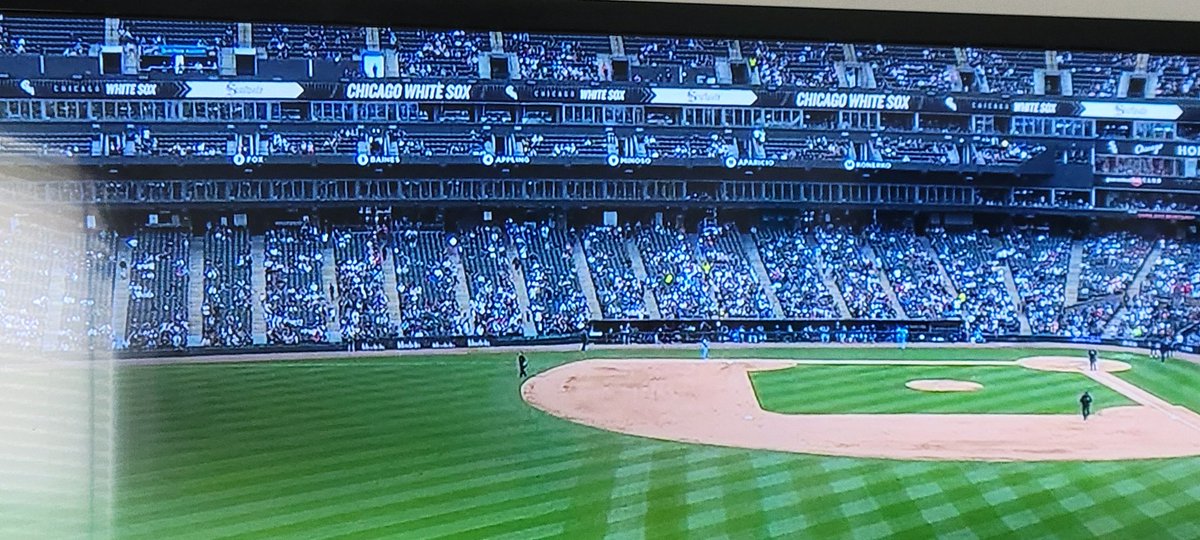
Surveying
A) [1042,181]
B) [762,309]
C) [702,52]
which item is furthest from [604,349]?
[1042,181]

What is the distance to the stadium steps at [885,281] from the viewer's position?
8.77 feet

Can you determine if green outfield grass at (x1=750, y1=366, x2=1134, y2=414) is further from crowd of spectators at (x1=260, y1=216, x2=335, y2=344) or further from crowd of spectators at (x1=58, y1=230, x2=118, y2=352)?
crowd of spectators at (x1=58, y1=230, x2=118, y2=352)

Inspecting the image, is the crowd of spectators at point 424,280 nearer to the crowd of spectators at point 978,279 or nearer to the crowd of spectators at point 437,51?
the crowd of spectators at point 437,51

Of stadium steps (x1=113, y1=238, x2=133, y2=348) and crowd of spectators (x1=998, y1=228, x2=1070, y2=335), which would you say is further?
crowd of spectators (x1=998, y1=228, x2=1070, y2=335)

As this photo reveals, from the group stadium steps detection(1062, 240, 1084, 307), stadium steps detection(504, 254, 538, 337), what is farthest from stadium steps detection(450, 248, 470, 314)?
stadium steps detection(1062, 240, 1084, 307)

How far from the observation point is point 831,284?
2.68m

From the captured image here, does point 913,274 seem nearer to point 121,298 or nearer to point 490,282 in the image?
point 490,282

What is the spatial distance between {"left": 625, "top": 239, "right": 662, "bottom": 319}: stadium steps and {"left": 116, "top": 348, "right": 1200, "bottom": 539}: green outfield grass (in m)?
0.11

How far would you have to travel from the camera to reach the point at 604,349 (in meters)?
2.63

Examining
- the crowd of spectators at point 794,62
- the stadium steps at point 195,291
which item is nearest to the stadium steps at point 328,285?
the stadium steps at point 195,291

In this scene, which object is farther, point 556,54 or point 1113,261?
point 1113,261

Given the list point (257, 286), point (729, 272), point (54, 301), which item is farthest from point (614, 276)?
point (54, 301)

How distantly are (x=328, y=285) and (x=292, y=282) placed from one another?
8 cm

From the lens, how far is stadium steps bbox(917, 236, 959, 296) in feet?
8.77
